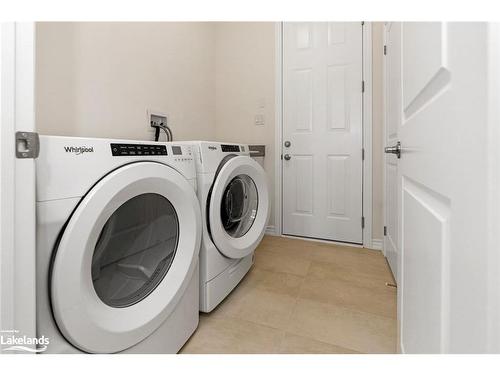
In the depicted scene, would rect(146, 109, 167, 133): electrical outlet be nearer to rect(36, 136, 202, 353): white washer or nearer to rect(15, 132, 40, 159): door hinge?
rect(36, 136, 202, 353): white washer

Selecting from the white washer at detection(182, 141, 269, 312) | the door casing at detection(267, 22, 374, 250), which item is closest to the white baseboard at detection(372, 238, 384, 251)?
the door casing at detection(267, 22, 374, 250)

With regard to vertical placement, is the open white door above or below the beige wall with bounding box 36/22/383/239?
below

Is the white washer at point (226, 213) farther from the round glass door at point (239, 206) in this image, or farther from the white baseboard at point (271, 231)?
the white baseboard at point (271, 231)

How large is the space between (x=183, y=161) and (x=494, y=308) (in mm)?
871

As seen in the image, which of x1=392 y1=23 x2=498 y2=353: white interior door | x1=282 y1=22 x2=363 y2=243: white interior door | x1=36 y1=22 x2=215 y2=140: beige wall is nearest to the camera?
x1=392 y1=23 x2=498 y2=353: white interior door

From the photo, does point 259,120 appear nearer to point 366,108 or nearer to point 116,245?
point 366,108

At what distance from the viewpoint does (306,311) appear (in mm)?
1186

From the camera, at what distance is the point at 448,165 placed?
0.35m

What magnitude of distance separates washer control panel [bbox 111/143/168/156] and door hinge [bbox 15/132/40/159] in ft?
0.59

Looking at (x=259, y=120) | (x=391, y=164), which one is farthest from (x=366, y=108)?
(x=259, y=120)

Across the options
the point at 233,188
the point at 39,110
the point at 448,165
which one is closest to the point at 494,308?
the point at 448,165

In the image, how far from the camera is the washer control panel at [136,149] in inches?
26.4

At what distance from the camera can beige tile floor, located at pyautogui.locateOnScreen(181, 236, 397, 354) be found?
3.18 feet
